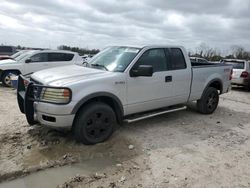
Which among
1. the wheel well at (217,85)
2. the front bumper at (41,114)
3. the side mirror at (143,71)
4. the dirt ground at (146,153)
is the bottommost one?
the dirt ground at (146,153)

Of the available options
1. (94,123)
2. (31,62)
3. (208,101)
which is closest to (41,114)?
(94,123)

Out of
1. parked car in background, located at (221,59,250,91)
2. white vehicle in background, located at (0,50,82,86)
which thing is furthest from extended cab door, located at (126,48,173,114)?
parked car in background, located at (221,59,250,91)

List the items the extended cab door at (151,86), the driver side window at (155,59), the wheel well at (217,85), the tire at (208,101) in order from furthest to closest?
the wheel well at (217,85)
the tire at (208,101)
the driver side window at (155,59)
the extended cab door at (151,86)

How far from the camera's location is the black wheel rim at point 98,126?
5.14 metres

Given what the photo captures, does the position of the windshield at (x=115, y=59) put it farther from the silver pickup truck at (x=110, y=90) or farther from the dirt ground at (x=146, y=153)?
the dirt ground at (x=146, y=153)

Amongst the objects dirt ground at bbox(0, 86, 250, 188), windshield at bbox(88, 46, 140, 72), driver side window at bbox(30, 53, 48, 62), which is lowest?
dirt ground at bbox(0, 86, 250, 188)

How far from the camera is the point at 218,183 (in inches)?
160

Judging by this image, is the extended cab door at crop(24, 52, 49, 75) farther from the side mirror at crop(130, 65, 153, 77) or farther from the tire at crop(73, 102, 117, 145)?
the tire at crop(73, 102, 117, 145)

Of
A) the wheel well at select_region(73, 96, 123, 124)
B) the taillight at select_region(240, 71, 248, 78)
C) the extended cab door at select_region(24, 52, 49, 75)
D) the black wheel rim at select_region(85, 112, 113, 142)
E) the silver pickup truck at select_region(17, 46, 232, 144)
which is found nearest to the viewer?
the silver pickup truck at select_region(17, 46, 232, 144)

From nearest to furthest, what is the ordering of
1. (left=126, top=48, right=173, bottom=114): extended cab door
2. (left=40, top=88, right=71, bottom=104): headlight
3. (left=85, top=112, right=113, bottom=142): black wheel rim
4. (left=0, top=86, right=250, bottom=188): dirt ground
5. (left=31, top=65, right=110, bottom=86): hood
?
(left=0, top=86, right=250, bottom=188): dirt ground, (left=40, top=88, right=71, bottom=104): headlight, (left=31, top=65, right=110, bottom=86): hood, (left=85, top=112, right=113, bottom=142): black wheel rim, (left=126, top=48, right=173, bottom=114): extended cab door

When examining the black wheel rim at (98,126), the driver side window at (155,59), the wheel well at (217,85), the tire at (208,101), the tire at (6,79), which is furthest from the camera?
the tire at (6,79)

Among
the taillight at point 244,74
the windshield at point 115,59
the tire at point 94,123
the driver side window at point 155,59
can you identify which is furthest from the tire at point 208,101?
the taillight at point 244,74

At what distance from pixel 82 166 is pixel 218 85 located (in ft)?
17.0

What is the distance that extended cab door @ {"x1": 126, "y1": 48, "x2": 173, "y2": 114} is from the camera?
575 cm
